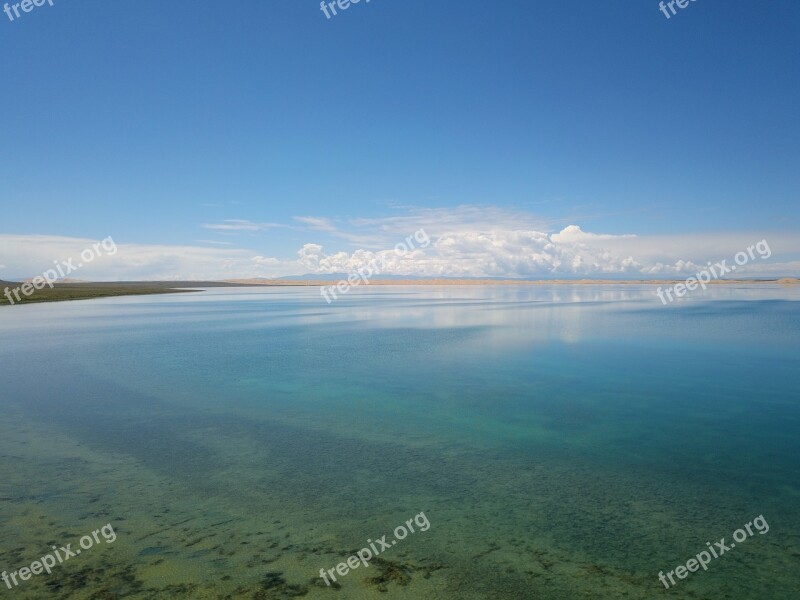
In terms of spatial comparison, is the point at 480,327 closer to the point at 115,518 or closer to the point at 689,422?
the point at 689,422

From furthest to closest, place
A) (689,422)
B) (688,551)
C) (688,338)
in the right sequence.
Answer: (688,338) < (689,422) < (688,551)

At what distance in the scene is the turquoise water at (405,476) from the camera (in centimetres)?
490

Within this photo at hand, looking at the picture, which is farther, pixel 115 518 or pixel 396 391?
pixel 396 391

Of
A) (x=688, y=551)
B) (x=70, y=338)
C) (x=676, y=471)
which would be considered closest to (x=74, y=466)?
(x=688, y=551)

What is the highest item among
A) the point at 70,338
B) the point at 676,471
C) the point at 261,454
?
the point at 70,338

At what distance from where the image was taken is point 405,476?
7402mm

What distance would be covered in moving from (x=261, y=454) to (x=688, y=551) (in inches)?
240

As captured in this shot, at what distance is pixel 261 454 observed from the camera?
27.5 ft

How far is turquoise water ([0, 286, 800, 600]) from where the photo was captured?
4.90m

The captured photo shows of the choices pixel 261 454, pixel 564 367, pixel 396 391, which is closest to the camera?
pixel 261 454

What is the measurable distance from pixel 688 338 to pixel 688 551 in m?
20.7

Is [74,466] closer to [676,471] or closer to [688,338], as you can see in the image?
[676,471]

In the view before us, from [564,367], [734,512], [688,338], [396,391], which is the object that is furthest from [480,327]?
[734,512]

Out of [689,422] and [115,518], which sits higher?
[115,518]
